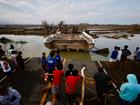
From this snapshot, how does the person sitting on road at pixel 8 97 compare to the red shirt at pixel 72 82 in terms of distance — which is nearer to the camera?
the person sitting on road at pixel 8 97

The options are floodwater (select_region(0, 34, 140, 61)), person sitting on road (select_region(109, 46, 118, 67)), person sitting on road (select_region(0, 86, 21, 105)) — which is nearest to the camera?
person sitting on road (select_region(0, 86, 21, 105))

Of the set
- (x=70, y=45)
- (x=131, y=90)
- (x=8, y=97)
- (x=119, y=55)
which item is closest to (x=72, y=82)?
(x=131, y=90)

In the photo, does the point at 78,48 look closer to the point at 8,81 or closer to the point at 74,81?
the point at 8,81

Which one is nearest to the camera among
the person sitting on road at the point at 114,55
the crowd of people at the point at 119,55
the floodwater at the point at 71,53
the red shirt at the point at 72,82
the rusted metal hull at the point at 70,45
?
the red shirt at the point at 72,82

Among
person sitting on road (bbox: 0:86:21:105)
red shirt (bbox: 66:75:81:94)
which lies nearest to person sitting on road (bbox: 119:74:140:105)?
red shirt (bbox: 66:75:81:94)

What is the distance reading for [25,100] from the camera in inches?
380

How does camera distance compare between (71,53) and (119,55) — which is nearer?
(119,55)

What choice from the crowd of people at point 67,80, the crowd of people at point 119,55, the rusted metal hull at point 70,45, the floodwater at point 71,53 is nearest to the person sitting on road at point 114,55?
the crowd of people at point 119,55

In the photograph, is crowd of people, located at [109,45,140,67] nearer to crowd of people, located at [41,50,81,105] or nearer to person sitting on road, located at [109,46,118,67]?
person sitting on road, located at [109,46,118,67]

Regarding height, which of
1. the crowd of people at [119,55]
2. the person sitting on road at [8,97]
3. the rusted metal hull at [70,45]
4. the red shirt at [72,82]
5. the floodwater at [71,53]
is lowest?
the floodwater at [71,53]

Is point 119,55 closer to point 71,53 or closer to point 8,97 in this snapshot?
point 8,97

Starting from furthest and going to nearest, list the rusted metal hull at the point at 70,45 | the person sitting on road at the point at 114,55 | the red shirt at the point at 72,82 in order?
the rusted metal hull at the point at 70,45
the person sitting on road at the point at 114,55
the red shirt at the point at 72,82

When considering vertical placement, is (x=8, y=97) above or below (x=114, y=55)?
above

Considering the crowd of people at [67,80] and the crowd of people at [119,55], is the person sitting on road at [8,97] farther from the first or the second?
the crowd of people at [119,55]
